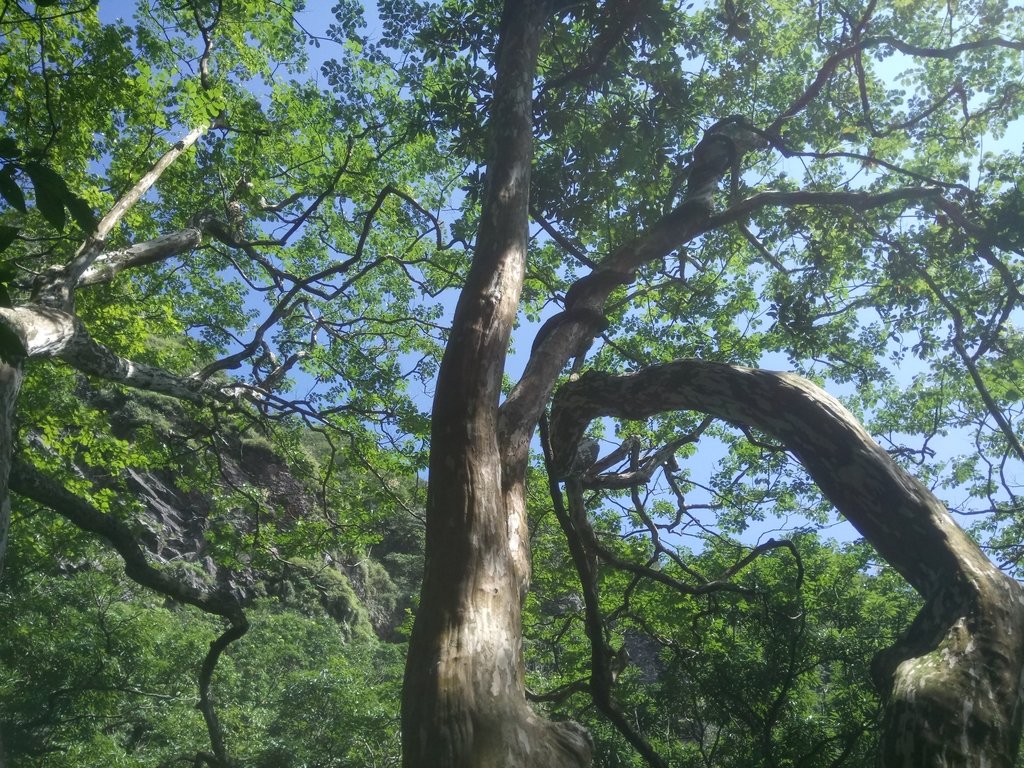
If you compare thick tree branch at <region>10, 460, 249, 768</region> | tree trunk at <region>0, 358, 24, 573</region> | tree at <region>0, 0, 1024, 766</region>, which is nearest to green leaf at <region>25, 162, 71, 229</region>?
tree at <region>0, 0, 1024, 766</region>

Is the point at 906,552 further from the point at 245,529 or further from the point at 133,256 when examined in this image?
the point at 245,529

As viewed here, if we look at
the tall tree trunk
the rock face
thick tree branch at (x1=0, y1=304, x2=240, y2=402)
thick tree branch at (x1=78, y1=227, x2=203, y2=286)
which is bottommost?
the tall tree trunk

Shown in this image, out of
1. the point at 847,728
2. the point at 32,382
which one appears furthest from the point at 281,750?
the point at 847,728

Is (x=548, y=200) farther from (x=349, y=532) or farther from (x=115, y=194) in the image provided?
(x=115, y=194)

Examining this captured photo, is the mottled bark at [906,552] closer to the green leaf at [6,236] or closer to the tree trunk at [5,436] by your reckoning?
the green leaf at [6,236]

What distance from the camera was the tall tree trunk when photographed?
1.96 meters

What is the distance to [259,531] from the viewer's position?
9.12 meters

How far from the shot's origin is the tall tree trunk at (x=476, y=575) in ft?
6.44

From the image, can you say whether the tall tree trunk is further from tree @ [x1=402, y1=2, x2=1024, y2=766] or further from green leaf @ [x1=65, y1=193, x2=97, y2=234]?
green leaf @ [x1=65, y1=193, x2=97, y2=234]

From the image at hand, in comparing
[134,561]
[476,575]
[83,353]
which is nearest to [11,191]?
[476,575]

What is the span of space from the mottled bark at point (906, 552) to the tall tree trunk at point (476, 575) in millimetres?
1118

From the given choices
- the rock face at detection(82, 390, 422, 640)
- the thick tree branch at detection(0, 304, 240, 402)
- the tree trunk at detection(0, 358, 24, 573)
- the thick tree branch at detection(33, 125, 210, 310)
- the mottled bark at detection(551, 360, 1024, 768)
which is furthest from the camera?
the rock face at detection(82, 390, 422, 640)

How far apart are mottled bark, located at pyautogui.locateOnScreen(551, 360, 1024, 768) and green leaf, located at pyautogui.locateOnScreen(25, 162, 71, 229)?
2797 millimetres

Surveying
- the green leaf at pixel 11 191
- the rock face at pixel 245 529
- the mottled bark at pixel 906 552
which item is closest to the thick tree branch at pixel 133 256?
the mottled bark at pixel 906 552
